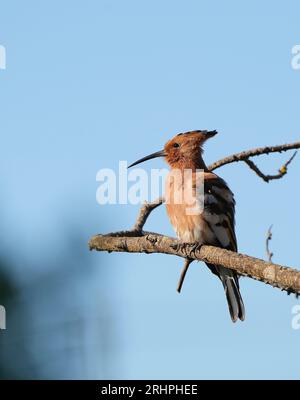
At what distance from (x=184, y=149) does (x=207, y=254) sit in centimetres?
150

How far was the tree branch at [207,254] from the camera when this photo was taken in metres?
2.37

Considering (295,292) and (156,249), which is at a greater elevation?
(156,249)

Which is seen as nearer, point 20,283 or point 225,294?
point 20,283

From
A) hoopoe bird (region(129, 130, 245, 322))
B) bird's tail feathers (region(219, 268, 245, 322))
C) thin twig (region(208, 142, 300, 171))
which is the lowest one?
bird's tail feathers (region(219, 268, 245, 322))

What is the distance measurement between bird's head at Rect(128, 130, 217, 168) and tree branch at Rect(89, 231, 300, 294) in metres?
1.10

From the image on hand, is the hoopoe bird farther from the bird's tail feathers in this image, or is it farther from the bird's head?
the bird's head

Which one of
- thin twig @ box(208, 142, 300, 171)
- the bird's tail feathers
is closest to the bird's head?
the bird's tail feathers

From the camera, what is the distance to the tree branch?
93.2 inches

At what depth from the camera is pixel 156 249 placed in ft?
10.1

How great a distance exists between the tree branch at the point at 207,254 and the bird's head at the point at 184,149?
1.10 m

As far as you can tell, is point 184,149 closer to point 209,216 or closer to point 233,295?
point 209,216
